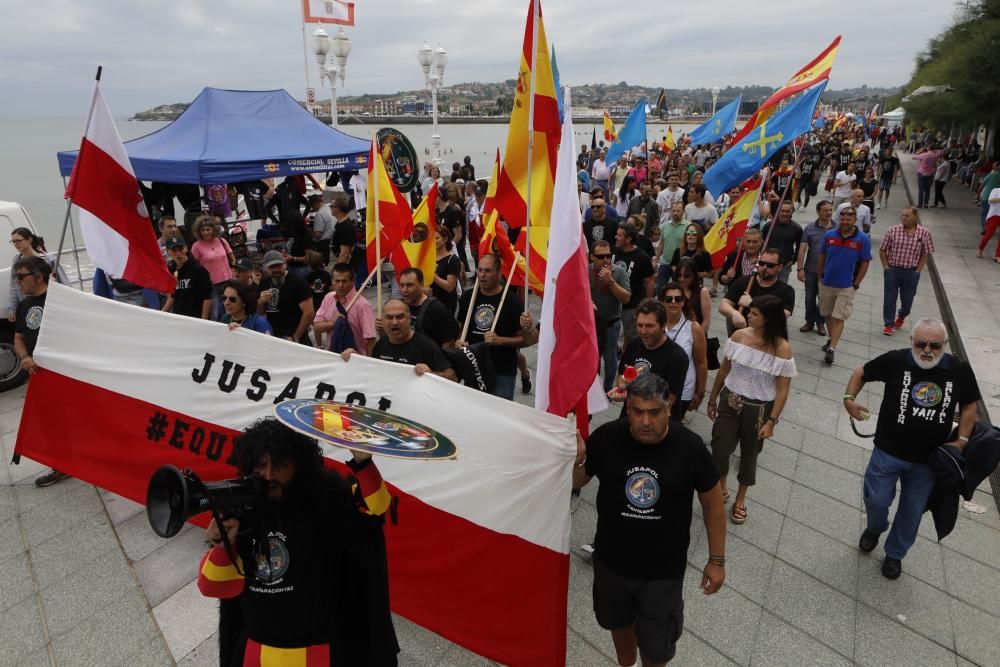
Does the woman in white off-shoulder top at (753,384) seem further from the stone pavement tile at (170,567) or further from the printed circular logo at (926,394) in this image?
the stone pavement tile at (170,567)

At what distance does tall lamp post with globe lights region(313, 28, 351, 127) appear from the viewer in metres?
15.6

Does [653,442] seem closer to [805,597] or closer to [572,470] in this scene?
[572,470]

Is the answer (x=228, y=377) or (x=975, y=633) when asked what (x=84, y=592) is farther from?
(x=975, y=633)

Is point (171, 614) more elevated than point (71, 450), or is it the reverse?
point (71, 450)

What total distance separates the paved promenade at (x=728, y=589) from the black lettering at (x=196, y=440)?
0.69 m

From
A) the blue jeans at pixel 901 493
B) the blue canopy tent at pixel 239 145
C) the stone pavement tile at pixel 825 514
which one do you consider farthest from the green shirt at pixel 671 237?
the blue canopy tent at pixel 239 145

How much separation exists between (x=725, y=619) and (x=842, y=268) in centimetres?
538

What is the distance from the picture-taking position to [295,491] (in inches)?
84.8

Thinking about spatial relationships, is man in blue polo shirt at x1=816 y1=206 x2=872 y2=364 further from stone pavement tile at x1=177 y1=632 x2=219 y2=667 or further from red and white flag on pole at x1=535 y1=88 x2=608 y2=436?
stone pavement tile at x1=177 y1=632 x2=219 y2=667

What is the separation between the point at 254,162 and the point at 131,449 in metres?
7.20

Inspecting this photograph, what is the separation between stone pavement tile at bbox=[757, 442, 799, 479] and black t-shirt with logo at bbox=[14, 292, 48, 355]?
6218 millimetres

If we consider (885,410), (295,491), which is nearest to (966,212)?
(885,410)

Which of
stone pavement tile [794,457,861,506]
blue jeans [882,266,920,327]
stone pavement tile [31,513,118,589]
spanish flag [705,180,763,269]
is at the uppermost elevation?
spanish flag [705,180,763,269]

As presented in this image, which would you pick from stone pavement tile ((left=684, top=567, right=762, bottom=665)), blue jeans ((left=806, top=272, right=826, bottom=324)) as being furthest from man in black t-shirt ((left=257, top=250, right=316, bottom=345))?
blue jeans ((left=806, top=272, right=826, bottom=324))
